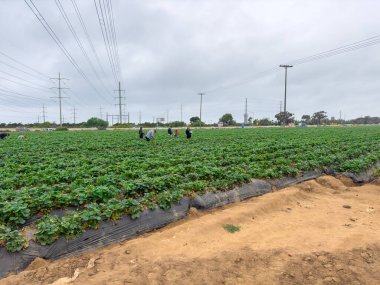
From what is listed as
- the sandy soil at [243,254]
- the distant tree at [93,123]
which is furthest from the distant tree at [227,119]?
the sandy soil at [243,254]

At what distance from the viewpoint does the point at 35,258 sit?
447 centimetres

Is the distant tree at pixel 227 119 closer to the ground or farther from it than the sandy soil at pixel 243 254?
farther from it

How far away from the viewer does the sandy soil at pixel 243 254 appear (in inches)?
157

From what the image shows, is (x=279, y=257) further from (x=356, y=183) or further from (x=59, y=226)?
(x=356, y=183)

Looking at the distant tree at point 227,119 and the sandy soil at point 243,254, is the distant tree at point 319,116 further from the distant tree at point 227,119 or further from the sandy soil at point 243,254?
the sandy soil at point 243,254

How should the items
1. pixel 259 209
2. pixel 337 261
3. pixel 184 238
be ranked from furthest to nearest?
1. pixel 259 209
2. pixel 184 238
3. pixel 337 261

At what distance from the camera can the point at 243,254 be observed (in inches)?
181

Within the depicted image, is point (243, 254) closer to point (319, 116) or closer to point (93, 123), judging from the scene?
point (93, 123)

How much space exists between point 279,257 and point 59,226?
370 centimetres

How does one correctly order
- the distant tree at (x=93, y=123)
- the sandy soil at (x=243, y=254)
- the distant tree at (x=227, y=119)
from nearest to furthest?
the sandy soil at (x=243, y=254)
the distant tree at (x=93, y=123)
the distant tree at (x=227, y=119)

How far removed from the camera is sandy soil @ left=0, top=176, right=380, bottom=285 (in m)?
3.98

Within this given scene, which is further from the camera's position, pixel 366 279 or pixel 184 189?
pixel 184 189

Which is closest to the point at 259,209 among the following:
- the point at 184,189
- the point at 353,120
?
the point at 184,189

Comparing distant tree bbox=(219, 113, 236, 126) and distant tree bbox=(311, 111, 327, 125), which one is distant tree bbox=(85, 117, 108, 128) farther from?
distant tree bbox=(311, 111, 327, 125)
